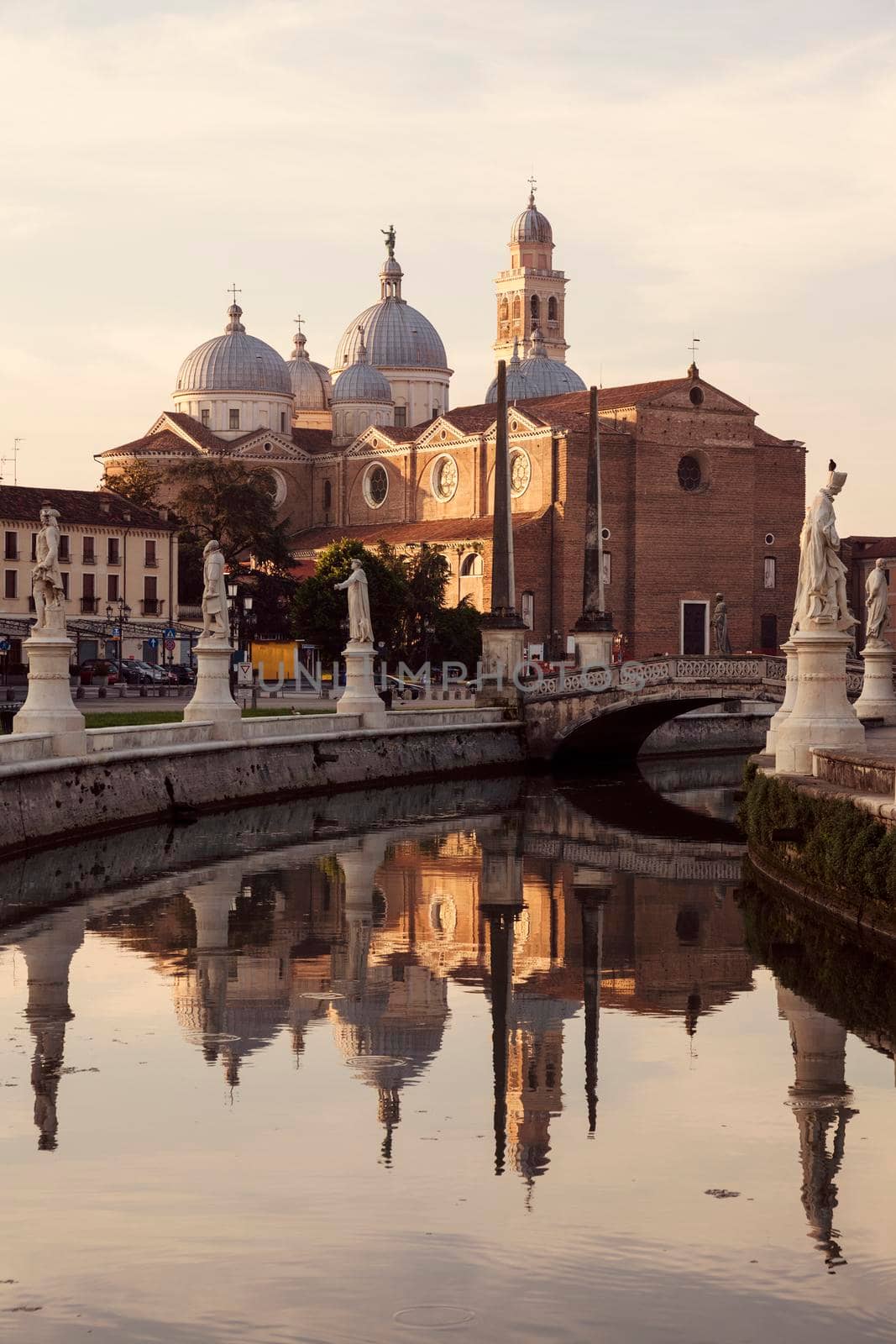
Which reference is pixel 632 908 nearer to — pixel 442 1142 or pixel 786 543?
pixel 442 1142

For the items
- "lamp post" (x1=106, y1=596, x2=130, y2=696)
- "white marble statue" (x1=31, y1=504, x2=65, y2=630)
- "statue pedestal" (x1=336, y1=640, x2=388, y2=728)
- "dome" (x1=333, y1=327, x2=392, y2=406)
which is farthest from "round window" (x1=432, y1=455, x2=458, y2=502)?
"white marble statue" (x1=31, y1=504, x2=65, y2=630)

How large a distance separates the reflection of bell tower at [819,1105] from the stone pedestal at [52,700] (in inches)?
434

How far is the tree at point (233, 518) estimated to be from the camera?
8069 centimetres

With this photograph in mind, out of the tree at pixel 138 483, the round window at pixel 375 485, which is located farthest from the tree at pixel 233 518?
the round window at pixel 375 485

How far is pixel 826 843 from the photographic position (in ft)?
59.8

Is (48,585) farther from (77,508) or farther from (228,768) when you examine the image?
(77,508)

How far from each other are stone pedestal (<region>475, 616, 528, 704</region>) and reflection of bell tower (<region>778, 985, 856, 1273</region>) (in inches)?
1030

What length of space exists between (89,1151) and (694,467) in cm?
7410

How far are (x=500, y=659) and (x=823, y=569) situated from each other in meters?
21.2

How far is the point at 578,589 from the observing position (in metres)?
79.2

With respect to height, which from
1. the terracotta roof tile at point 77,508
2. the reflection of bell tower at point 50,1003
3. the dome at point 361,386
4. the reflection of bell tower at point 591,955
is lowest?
the reflection of bell tower at point 591,955

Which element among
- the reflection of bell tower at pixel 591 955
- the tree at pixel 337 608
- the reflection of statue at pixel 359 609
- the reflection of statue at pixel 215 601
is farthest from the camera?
the tree at pixel 337 608

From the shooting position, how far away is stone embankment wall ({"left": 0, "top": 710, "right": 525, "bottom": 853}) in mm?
23391

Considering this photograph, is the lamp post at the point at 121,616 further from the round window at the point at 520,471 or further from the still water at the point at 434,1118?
the still water at the point at 434,1118
